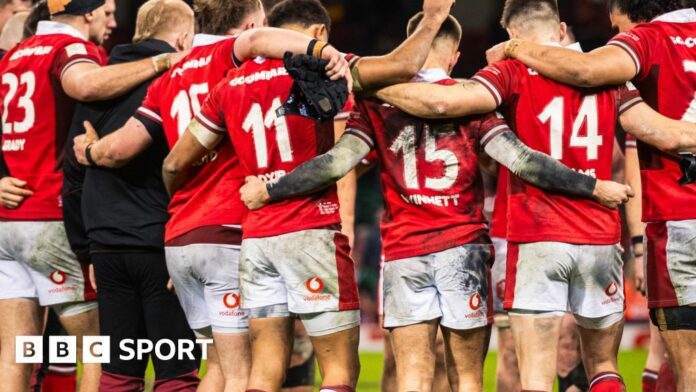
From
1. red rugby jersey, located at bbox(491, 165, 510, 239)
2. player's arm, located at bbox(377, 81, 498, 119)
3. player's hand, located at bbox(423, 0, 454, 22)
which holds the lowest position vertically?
red rugby jersey, located at bbox(491, 165, 510, 239)

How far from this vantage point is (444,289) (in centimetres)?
522

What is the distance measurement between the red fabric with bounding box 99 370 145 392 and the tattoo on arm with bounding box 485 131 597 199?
243cm

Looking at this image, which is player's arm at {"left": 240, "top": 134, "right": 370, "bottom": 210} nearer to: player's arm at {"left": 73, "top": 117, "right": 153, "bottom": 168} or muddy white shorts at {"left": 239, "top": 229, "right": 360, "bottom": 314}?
muddy white shorts at {"left": 239, "top": 229, "right": 360, "bottom": 314}

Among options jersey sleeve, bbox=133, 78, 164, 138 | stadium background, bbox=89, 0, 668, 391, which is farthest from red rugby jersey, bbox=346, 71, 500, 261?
stadium background, bbox=89, 0, 668, 391

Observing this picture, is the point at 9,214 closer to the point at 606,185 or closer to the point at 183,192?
the point at 183,192

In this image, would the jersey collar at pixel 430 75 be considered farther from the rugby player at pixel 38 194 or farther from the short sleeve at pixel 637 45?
the rugby player at pixel 38 194

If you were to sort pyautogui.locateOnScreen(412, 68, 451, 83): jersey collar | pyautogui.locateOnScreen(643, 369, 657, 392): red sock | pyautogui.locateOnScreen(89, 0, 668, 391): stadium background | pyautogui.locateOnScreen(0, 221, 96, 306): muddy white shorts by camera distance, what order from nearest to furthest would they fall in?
pyautogui.locateOnScreen(412, 68, 451, 83): jersey collar, pyautogui.locateOnScreen(0, 221, 96, 306): muddy white shorts, pyautogui.locateOnScreen(643, 369, 657, 392): red sock, pyautogui.locateOnScreen(89, 0, 668, 391): stadium background

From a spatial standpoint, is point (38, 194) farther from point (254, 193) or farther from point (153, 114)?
point (254, 193)

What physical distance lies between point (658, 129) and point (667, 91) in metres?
0.33

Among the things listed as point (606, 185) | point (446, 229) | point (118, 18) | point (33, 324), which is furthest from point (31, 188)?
point (118, 18)

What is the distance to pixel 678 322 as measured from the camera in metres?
5.54

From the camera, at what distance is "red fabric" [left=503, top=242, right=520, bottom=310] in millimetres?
5289

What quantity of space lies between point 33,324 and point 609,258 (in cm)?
356

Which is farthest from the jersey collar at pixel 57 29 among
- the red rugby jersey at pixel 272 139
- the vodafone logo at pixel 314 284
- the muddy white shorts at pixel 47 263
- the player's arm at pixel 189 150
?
the vodafone logo at pixel 314 284
